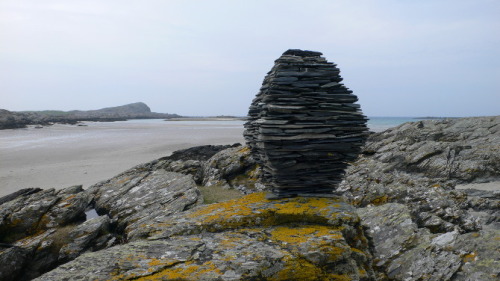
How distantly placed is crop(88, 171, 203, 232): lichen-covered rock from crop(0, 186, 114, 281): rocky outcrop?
0.75 meters

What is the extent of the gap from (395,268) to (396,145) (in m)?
17.2

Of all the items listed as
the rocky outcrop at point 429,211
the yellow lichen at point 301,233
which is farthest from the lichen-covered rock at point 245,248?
the rocky outcrop at point 429,211

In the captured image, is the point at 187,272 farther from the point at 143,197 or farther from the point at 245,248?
the point at 143,197

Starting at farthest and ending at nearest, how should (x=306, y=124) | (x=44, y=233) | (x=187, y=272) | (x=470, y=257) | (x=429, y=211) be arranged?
(x=44, y=233), (x=429, y=211), (x=306, y=124), (x=470, y=257), (x=187, y=272)

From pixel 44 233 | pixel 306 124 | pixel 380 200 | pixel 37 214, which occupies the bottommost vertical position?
pixel 44 233

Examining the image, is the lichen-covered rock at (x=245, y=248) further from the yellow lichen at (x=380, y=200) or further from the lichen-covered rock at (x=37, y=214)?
the lichen-covered rock at (x=37, y=214)

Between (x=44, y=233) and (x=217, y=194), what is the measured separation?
258 inches

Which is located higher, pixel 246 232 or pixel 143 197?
pixel 246 232

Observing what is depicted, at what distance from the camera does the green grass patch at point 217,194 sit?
489 inches

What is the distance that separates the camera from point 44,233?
429 inches

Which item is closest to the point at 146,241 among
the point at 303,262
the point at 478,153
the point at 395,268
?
the point at 303,262

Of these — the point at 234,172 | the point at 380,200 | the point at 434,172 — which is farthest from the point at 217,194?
the point at 434,172

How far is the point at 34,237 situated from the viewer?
423 inches

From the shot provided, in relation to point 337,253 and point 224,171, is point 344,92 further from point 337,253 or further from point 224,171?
point 224,171
